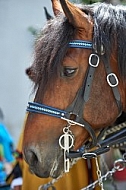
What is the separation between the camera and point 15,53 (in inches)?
289

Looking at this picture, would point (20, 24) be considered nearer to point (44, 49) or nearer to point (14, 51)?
point (14, 51)

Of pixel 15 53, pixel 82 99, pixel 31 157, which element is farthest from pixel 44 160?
pixel 15 53

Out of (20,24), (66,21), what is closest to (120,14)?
(66,21)

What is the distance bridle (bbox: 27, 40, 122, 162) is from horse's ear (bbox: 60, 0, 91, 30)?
8 centimetres

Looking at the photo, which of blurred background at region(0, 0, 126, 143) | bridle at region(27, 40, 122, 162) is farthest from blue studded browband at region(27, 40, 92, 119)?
blurred background at region(0, 0, 126, 143)

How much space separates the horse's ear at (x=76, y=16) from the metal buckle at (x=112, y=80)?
252 mm

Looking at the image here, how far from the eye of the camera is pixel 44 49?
253 centimetres

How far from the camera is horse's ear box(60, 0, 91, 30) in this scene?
2420mm

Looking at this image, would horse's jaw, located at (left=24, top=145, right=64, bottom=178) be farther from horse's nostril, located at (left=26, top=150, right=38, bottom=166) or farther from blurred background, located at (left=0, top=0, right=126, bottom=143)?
blurred background, located at (left=0, top=0, right=126, bottom=143)

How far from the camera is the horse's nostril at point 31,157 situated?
2.40m

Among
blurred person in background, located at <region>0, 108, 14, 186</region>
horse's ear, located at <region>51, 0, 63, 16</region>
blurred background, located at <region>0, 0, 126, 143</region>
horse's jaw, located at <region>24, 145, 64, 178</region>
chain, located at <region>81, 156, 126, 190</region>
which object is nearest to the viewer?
horse's jaw, located at <region>24, 145, 64, 178</region>

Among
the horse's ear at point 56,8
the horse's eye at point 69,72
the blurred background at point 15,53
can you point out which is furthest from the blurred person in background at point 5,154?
the horse's eye at point 69,72

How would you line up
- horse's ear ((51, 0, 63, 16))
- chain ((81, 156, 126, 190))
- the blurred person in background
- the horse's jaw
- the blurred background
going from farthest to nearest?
the blurred background
the blurred person in background
chain ((81, 156, 126, 190))
horse's ear ((51, 0, 63, 16))
the horse's jaw

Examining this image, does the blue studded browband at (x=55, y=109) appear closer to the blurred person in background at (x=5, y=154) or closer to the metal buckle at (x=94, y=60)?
the metal buckle at (x=94, y=60)
